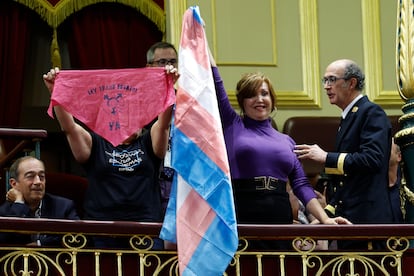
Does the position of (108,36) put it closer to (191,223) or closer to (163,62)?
(163,62)

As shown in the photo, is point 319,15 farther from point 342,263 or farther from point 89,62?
point 342,263

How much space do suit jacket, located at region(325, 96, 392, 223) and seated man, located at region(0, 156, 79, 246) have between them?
4.25 feet

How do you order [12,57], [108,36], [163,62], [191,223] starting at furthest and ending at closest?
1. [108,36]
2. [12,57]
3. [163,62]
4. [191,223]

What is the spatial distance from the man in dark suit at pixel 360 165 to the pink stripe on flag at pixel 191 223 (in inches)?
25.3

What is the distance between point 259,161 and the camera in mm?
5238

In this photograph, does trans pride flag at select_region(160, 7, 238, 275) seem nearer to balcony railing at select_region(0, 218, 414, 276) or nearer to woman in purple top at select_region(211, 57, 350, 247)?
balcony railing at select_region(0, 218, 414, 276)

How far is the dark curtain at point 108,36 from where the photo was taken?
782 centimetres

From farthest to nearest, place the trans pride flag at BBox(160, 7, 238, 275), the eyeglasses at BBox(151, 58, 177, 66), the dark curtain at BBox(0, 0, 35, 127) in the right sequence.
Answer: the dark curtain at BBox(0, 0, 35, 127) → the eyeglasses at BBox(151, 58, 177, 66) → the trans pride flag at BBox(160, 7, 238, 275)

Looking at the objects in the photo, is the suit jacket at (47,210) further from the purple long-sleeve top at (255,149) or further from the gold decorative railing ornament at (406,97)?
the gold decorative railing ornament at (406,97)

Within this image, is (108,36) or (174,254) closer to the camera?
(174,254)

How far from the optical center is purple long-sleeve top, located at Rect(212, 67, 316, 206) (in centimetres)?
524

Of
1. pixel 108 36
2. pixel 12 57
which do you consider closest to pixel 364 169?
pixel 108 36

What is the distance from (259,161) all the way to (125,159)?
0.63m

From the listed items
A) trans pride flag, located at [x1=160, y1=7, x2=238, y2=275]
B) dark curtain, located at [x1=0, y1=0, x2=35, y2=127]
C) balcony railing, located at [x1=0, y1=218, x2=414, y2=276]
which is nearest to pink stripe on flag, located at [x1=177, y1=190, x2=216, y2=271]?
trans pride flag, located at [x1=160, y1=7, x2=238, y2=275]
